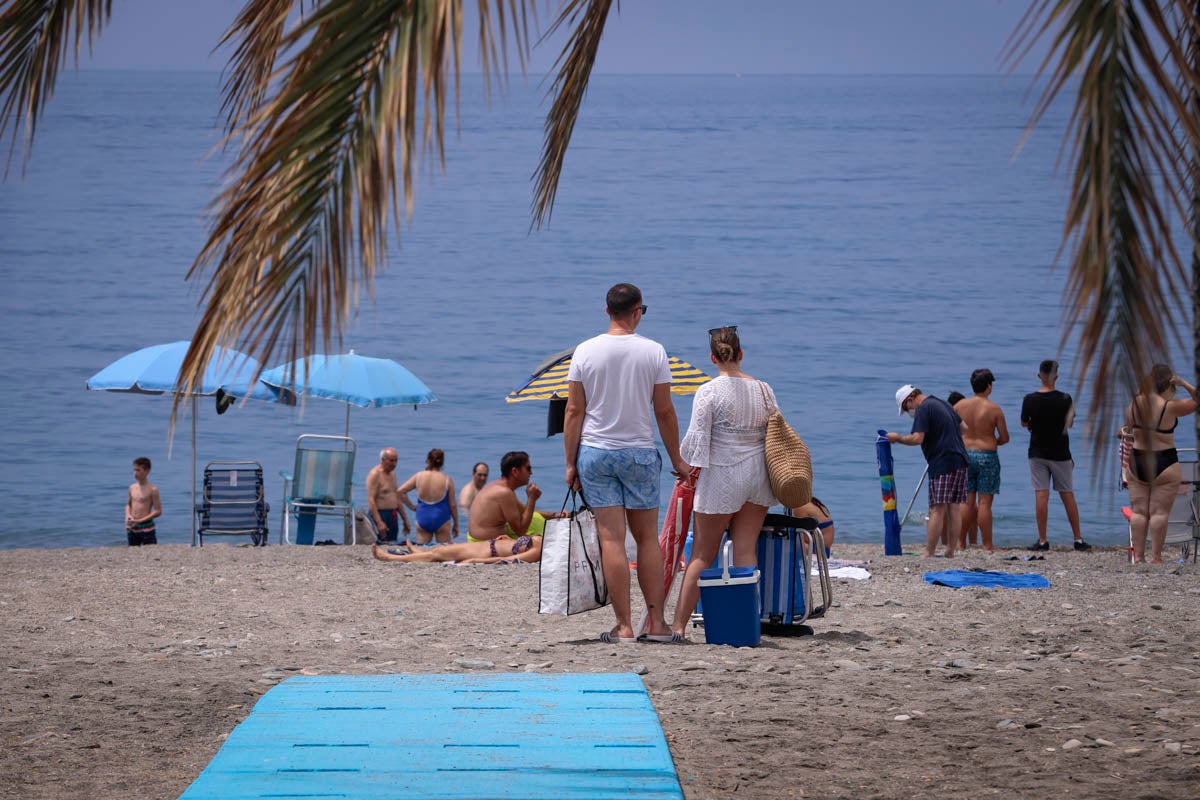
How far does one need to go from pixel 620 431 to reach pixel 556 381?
4612 mm

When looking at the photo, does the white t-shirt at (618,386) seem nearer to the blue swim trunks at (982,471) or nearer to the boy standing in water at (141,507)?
the blue swim trunks at (982,471)

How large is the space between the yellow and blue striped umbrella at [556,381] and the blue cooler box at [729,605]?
4204 mm

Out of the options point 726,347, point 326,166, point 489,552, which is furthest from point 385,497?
point 326,166

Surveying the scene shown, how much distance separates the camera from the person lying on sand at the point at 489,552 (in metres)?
9.54

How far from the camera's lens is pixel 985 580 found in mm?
8172

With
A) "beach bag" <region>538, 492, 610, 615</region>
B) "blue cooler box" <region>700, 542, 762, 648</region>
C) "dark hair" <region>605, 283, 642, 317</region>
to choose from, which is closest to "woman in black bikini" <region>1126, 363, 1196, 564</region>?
"blue cooler box" <region>700, 542, 762, 648</region>

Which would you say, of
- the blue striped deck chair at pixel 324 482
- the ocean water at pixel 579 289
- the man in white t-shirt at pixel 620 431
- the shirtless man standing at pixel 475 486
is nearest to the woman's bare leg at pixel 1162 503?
the man in white t-shirt at pixel 620 431

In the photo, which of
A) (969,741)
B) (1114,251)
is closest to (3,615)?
(969,741)

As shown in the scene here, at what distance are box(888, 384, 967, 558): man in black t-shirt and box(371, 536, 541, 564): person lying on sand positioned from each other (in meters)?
3.06

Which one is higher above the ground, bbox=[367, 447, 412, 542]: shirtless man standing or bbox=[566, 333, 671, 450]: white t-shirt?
bbox=[566, 333, 671, 450]: white t-shirt

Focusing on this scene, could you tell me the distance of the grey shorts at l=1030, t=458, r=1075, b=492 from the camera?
11.1 meters

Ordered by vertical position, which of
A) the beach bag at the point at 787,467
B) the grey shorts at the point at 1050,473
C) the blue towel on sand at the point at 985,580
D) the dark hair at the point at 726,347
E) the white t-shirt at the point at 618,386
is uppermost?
the dark hair at the point at 726,347

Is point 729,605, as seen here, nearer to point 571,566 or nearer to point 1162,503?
point 571,566

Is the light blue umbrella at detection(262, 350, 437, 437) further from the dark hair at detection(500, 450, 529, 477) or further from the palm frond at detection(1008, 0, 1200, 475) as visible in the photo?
the palm frond at detection(1008, 0, 1200, 475)
